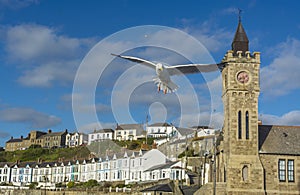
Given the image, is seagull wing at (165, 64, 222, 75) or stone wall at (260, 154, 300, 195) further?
stone wall at (260, 154, 300, 195)

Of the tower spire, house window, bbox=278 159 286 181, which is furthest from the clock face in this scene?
house window, bbox=278 159 286 181

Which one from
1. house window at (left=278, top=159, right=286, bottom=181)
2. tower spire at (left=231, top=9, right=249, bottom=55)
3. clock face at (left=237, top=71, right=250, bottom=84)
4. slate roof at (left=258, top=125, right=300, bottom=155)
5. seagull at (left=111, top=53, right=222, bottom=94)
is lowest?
house window at (left=278, top=159, right=286, bottom=181)

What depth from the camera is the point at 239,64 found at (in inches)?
1791

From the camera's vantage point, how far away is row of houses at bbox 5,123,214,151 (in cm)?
12948

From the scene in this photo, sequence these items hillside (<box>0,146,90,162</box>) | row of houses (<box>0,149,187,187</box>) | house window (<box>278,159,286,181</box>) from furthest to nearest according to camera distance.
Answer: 1. hillside (<box>0,146,90,162</box>)
2. row of houses (<box>0,149,187,187</box>)
3. house window (<box>278,159,286,181</box>)

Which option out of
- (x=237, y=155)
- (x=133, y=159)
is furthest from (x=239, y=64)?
(x=133, y=159)

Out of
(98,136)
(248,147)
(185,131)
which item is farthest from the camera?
(98,136)

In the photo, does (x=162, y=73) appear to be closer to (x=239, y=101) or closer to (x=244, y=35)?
(x=239, y=101)

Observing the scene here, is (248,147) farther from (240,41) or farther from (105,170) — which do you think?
(105,170)

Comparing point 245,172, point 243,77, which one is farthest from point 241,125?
point 243,77

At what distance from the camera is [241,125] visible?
147ft

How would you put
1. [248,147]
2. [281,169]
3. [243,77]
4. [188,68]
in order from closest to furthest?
1. [188,68]
2. [248,147]
3. [281,169]
4. [243,77]

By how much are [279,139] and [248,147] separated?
4179 millimetres

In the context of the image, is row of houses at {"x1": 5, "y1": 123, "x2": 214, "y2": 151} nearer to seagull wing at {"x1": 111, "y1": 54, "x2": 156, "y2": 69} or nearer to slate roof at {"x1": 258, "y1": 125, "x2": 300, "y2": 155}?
slate roof at {"x1": 258, "y1": 125, "x2": 300, "y2": 155}
